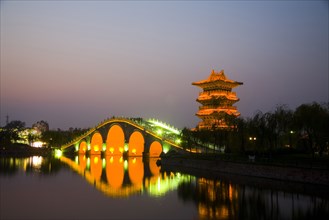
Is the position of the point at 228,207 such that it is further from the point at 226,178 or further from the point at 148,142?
the point at 148,142

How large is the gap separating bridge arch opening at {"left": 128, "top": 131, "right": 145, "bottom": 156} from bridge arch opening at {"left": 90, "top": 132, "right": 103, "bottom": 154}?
41.3 feet

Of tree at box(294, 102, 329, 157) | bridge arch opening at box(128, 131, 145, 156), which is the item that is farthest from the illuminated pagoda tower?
tree at box(294, 102, 329, 157)

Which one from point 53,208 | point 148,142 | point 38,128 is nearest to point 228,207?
point 53,208

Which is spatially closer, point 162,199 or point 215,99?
point 162,199

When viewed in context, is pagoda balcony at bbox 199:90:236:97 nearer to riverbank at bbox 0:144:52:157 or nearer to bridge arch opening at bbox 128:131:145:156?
bridge arch opening at bbox 128:131:145:156

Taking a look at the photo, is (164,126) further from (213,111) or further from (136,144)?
(213,111)

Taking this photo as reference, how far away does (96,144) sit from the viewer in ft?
283

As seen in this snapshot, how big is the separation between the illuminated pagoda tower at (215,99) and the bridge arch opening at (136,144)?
15.3 meters

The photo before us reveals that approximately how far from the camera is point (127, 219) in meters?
19.9

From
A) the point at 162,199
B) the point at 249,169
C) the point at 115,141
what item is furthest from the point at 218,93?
the point at 162,199

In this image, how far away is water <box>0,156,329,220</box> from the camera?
809 inches

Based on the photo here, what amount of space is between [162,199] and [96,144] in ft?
→ 206

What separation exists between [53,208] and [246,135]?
2758 cm

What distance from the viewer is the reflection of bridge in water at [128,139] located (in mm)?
65438
